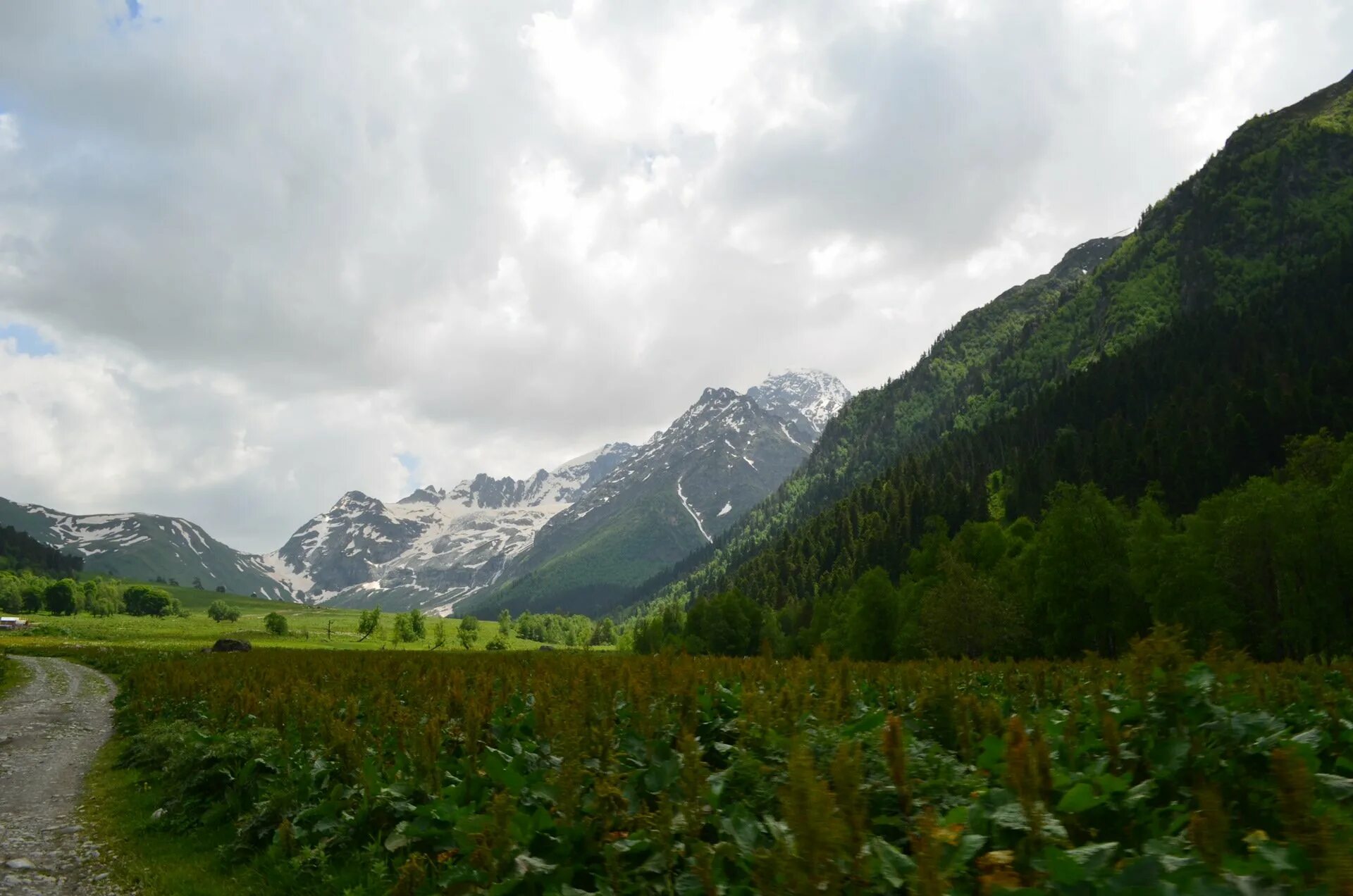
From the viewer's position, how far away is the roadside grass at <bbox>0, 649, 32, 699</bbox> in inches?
1832

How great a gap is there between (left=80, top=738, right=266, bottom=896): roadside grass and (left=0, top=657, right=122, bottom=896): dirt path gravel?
0.31 meters

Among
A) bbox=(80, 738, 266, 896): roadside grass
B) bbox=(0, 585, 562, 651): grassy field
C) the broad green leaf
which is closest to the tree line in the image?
bbox=(80, 738, 266, 896): roadside grass

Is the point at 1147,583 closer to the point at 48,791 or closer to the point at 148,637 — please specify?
the point at 48,791

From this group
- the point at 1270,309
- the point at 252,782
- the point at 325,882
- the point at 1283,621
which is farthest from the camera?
the point at 1270,309

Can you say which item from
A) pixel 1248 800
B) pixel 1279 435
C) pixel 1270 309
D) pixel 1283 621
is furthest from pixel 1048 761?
pixel 1270 309

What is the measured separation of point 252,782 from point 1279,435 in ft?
422

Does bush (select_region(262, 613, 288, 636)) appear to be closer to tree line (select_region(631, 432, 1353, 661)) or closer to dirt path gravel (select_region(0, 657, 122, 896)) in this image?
dirt path gravel (select_region(0, 657, 122, 896))

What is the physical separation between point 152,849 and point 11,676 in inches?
2196

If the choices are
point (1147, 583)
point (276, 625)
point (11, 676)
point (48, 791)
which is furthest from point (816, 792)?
point (276, 625)

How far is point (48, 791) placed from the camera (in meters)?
18.1

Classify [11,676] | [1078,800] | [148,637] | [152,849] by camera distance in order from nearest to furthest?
[1078,800] < [152,849] < [11,676] < [148,637]

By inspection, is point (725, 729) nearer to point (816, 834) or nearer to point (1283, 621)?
point (816, 834)

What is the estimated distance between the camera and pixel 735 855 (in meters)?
4.39

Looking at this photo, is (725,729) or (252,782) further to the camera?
(252,782)
